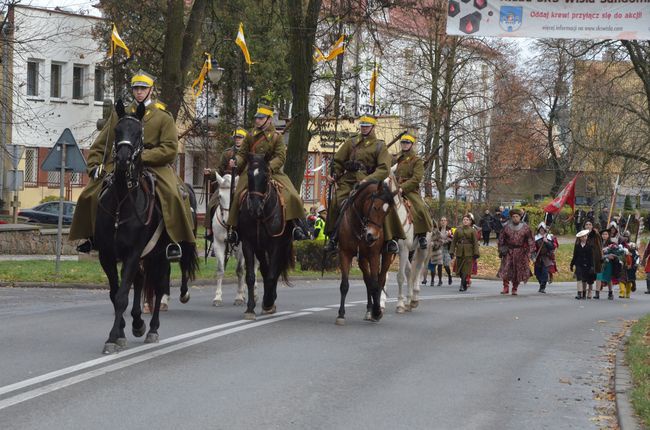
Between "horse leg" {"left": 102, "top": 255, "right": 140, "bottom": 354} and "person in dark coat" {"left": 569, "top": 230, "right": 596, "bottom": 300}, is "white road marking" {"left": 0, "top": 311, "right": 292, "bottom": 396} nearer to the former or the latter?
"horse leg" {"left": 102, "top": 255, "right": 140, "bottom": 354}

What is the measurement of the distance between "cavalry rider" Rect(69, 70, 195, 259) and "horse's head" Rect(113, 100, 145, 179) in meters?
0.55

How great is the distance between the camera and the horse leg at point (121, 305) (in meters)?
11.4

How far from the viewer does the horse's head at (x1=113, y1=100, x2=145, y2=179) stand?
11.1 m

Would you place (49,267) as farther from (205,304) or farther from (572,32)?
(572,32)

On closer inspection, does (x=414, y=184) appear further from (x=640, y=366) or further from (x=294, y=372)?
(x=294, y=372)

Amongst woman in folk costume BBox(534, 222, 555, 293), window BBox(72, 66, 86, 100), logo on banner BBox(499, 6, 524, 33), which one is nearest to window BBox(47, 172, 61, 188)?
window BBox(72, 66, 86, 100)

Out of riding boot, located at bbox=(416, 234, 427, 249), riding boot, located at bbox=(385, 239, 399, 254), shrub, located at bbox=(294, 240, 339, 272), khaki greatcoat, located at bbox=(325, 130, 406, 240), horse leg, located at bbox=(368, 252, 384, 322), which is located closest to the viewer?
horse leg, located at bbox=(368, 252, 384, 322)

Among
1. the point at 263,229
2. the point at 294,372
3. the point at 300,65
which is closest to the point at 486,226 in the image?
the point at 300,65

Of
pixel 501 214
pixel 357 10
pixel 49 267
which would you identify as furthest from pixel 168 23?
pixel 501 214

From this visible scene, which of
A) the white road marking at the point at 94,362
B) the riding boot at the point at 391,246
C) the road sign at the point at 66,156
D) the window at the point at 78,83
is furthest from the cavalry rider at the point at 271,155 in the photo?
the window at the point at 78,83

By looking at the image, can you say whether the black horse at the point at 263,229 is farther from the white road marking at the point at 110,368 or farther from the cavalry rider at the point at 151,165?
the cavalry rider at the point at 151,165

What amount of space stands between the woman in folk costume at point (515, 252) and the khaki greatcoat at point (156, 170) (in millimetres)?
16589

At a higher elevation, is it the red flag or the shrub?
the red flag

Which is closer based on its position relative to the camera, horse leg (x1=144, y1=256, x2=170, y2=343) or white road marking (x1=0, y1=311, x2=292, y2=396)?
white road marking (x1=0, y1=311, x2=292, y2=396)
